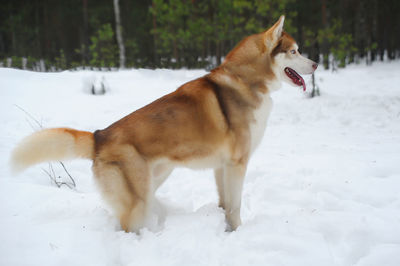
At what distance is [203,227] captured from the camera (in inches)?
83.7

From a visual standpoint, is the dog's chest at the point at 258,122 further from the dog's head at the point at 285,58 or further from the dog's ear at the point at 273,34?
the dog's ear at the point at 273,34

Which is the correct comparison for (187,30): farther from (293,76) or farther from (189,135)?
(189,135)

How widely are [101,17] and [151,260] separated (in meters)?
20.6

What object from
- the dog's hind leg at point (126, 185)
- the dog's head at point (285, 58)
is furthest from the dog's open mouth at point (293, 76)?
the dog's hind leg at point (126, 185)

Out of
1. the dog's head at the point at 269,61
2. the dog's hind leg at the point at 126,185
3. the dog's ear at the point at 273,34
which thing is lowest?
the dog's hind leg at the point at 126,185

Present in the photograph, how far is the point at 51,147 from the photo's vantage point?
185 centimetres

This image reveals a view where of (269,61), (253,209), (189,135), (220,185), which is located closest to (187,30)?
(269,61)

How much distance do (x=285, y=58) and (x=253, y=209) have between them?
57.3 inches

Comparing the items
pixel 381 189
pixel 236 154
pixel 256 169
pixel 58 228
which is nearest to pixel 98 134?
pixel 58 228

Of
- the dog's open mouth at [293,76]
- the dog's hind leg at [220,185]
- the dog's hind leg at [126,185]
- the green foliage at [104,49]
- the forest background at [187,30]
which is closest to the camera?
the dog's hind leg at [126,185]

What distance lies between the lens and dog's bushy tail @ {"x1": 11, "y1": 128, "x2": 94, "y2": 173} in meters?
1.79

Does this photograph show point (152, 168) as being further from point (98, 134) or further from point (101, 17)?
point (101, 17)

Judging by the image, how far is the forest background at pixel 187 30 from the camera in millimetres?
11367

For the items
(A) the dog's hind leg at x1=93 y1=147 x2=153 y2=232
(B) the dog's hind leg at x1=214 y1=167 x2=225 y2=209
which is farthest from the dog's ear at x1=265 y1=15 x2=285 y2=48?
(A) the dog's hind leg at x1=93 y1=147 x2=153 y2=232
